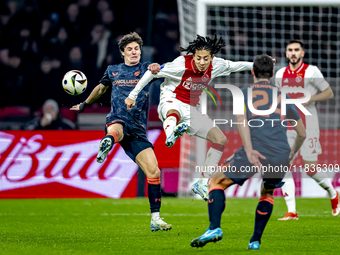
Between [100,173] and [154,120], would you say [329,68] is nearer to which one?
[154,120]

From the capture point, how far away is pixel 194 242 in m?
3.67

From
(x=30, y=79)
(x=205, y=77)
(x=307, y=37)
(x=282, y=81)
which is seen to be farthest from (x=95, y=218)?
(x=307, y=37)

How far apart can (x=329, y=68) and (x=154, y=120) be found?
14.1 ft

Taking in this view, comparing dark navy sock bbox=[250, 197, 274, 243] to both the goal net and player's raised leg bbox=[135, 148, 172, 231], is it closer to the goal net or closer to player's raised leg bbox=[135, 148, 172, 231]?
player's raised leg bbox=[135, 148, 172, 231]

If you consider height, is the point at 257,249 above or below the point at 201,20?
below

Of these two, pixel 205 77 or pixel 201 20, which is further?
pixel 201 20

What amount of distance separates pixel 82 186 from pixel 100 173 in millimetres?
426

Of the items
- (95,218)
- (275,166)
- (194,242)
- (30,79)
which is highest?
(30,79)

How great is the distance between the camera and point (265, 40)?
468 inches

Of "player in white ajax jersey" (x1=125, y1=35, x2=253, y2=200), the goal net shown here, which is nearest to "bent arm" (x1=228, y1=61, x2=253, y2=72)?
"player in white ajax jersey" (x1=125, y1=35, x2=253, y2=200)

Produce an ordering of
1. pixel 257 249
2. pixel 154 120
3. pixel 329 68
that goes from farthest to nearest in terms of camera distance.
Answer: pixel 329 68
pixel 154 120
pixel 257 249

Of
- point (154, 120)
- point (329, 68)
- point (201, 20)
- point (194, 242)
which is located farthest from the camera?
point (329, 68)

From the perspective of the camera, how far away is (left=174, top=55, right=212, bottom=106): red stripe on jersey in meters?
5.61


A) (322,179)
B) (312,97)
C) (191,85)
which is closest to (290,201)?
(322,179)
